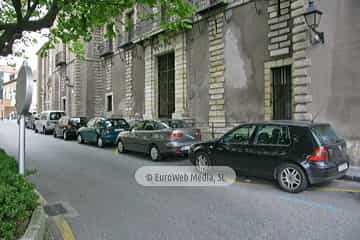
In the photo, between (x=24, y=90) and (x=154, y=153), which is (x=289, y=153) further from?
(x=24, y=90)

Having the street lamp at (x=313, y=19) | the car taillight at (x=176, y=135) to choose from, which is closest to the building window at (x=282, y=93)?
the street lamp at (x=313, y=19)

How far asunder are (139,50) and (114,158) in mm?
11066

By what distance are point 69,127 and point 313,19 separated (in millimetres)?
14705

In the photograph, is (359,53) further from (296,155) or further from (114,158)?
(114,158)

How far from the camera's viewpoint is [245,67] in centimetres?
1152

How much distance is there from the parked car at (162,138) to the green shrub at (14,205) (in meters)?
5.42

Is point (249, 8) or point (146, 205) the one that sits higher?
point (249, 8)

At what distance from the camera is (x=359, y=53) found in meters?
7.86

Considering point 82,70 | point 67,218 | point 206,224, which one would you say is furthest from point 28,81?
point 82,70

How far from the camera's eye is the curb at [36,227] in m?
2.93

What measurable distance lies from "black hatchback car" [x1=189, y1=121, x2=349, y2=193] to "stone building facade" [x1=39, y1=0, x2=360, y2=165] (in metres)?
3.18

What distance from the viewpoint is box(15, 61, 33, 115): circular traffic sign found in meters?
3.65

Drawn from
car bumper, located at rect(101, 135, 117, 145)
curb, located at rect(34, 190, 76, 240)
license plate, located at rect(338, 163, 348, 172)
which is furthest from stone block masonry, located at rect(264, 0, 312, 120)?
curb, located at rect(34, 190, 76, 240)

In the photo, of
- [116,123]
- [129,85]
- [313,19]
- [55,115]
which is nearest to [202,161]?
[313,19]
